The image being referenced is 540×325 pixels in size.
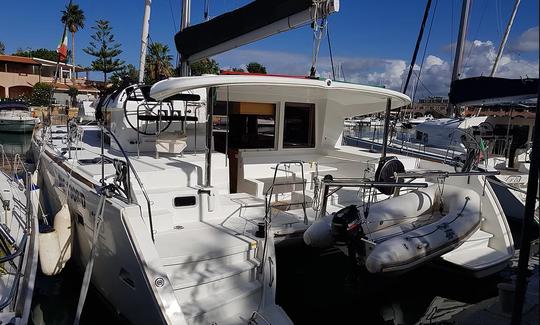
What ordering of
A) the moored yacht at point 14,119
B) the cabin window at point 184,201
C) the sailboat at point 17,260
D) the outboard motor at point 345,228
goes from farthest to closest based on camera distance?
1. the moored yacht at point 14,119
2. the cabin window at point 184,201
3. the outboard motor at point 345,228
4. the sailboat at point 17,260

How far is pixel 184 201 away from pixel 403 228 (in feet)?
9.01

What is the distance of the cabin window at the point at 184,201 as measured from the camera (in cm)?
485

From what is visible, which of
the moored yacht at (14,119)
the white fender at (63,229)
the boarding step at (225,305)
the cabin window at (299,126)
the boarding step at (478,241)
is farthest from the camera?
the moored yacht at (14,119)

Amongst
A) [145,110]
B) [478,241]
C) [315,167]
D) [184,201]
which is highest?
[145,110]

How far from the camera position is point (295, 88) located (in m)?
6.52

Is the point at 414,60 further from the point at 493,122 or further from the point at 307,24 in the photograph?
the point at 307,24

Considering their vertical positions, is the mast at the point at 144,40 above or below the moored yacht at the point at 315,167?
above

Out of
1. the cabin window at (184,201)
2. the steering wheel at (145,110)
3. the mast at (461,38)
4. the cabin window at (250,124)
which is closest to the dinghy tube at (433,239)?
the cabin window at (184,201)

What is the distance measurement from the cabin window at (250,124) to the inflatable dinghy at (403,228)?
265 cm

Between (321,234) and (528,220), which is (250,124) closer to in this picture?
(321,234)

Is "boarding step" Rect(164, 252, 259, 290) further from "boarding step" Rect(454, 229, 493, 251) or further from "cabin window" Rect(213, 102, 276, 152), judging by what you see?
"cabin window" Rect(213, 102, 276, 152)

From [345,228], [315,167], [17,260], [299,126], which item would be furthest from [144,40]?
[345,228]

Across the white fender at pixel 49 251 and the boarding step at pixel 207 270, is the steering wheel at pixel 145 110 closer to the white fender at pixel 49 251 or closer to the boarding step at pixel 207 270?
the white fender at pixel 49 251

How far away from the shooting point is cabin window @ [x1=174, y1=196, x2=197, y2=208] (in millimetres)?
4848
